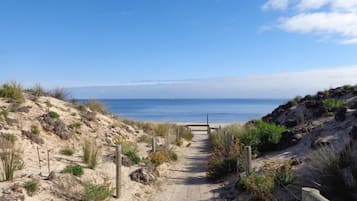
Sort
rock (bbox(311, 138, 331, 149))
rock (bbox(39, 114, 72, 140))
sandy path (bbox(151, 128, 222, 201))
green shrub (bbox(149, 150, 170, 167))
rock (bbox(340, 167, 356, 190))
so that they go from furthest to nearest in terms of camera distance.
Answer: rock (bbox(39, 114, 72, 140))
green shrub (bbox(149, 150, 170, 167))
rock (bbox(311, 138, 331, 149))
sandy path (bbox(151, 128, 222, 201))
rock (bbox(340, 167, 356, 190))

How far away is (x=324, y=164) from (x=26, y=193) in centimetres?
728

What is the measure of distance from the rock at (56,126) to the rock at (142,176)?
5.19m

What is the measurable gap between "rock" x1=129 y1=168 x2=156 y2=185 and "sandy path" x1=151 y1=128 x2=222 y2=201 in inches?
22.3

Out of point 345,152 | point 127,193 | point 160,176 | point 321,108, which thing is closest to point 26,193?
point 127,193

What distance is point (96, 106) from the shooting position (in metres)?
26.5

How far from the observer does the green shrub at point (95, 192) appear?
10.1 metres

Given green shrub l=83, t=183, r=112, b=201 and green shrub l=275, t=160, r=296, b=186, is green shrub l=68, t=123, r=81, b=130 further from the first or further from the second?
green shrub l=275, t=160, r=296, b=186

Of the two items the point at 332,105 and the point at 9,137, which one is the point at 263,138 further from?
the point at 9,137

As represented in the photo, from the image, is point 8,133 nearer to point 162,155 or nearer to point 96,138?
point 96,138

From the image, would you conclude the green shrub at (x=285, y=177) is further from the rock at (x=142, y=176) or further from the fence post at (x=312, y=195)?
the fence post at (x=312, y=195)

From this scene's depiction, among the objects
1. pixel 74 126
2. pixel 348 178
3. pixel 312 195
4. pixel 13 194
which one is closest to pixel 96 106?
pixel 74 126

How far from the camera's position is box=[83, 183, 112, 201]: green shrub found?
10.1m

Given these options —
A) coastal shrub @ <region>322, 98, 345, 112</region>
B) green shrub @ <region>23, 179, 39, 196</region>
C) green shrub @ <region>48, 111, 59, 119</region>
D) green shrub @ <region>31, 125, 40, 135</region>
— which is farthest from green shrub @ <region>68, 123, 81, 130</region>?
coastal shrub @ <region>322, 98, 345, 112</region>

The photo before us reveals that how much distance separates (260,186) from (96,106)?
58.9 feet
